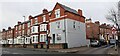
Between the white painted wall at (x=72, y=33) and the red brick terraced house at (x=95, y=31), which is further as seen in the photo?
the red brick terraced house at (x=95, y=31)

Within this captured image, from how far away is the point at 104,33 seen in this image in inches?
2645

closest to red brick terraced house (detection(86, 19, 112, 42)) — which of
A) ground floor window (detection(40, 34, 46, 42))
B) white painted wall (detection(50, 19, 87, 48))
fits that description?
white painted wall (detection(50, 19, 87, 48))

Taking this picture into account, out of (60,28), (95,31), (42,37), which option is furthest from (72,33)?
(95,31)

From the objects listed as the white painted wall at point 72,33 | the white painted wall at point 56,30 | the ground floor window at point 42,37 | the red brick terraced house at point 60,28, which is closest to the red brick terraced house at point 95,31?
the white painted wall at point 72,33

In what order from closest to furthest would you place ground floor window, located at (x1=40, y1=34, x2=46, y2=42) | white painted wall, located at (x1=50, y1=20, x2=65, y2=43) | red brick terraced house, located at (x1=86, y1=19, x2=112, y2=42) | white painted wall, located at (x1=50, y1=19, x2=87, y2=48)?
white painted wall, located at (x1=50, y1=19, x2=87, y2=48) < white painted wall, located at (x1=50, y1=20, x2=65, y2=43) < ground floor window, located at (x1=40, y1=34, x2=46, y2=42) < red brick terraced house, located at (x1=86, y1=19, x2=112, y2=42)

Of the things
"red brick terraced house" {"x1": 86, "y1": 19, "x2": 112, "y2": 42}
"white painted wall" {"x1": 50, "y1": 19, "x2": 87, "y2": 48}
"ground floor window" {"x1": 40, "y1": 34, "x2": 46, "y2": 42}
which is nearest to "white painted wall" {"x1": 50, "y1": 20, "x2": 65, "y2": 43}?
"white painted wall" {"x1": 50, "y1": 19, "x2": 87, "y2": 48}

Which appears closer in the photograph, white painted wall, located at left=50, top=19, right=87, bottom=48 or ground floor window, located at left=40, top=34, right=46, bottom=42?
white painted wall, located at left=50, top=19, right=87, bottom=48

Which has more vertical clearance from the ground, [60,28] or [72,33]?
[60,28]

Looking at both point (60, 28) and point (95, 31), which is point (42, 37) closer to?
point (60, 28)

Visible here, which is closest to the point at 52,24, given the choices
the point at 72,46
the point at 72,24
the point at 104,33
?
the point at 72,24

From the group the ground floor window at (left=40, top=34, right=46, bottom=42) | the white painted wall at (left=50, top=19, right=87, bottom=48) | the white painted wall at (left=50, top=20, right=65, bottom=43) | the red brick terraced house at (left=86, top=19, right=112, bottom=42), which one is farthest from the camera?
the red brick terraced house at (left=86, top=19, right=112, bottom=42)

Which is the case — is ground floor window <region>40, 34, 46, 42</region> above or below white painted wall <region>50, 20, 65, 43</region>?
below

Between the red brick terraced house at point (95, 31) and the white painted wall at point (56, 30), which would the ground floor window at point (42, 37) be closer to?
the white painted wall at point (56, 30)

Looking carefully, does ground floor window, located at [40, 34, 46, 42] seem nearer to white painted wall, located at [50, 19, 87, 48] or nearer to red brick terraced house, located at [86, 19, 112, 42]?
white painted wall, located at [50, 19, 87, 48]
